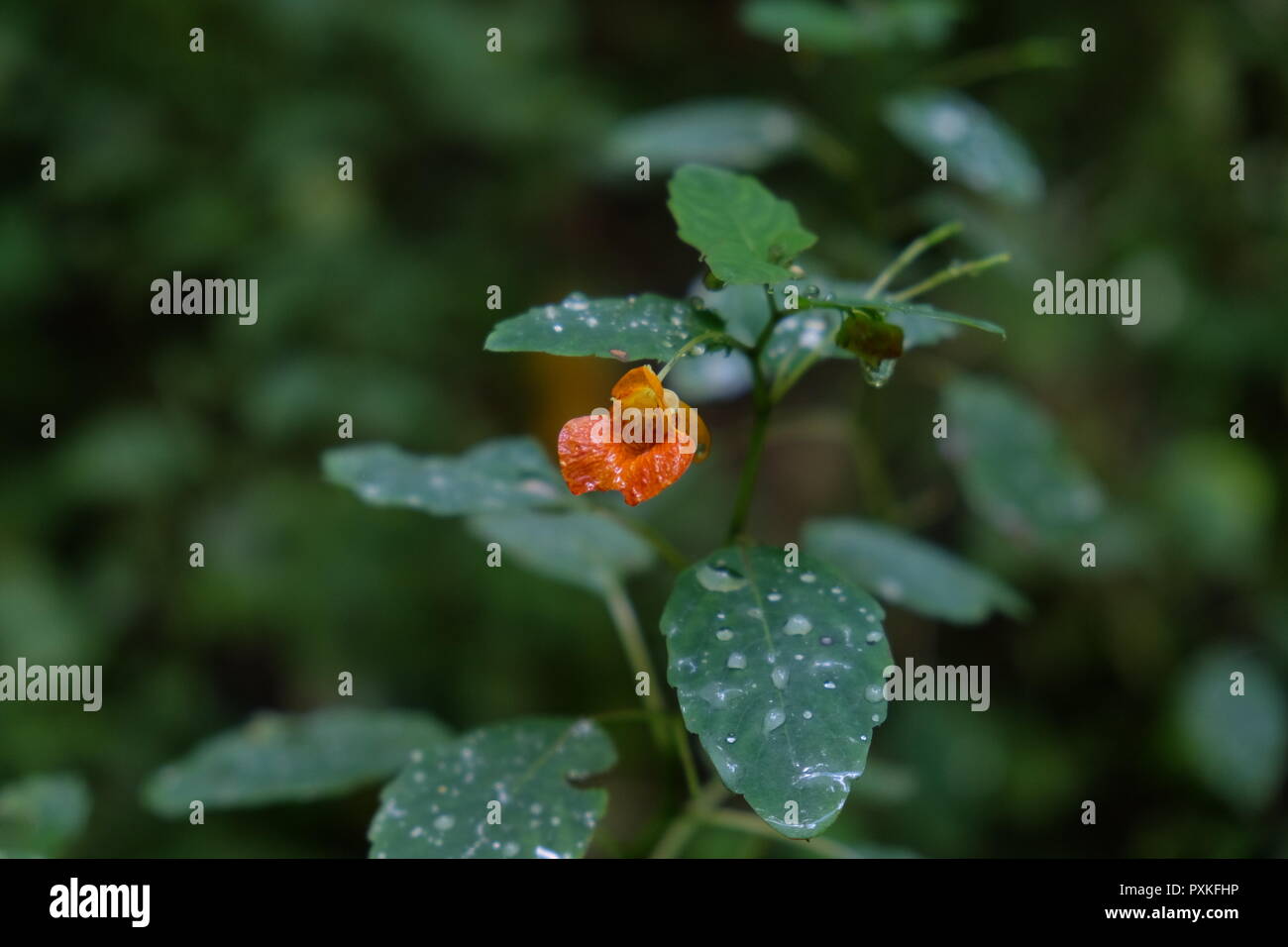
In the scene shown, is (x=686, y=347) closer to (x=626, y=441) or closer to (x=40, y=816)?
(x=626, y=441)

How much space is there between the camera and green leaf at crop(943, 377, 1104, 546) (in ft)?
4.75

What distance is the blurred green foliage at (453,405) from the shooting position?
7.86 feet

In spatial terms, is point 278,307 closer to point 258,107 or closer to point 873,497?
point 258,107

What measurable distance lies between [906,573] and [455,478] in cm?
50

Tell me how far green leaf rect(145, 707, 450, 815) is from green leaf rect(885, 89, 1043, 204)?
1.01 m

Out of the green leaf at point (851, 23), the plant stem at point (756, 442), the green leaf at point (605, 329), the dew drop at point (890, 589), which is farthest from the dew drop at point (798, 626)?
the green leaf at point (851, 23)

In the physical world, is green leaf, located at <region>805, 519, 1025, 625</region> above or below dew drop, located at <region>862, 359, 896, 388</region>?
below

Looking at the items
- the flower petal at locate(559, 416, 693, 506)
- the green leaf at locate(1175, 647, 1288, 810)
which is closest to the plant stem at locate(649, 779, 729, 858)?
the flower petal at locate(559, 416, 693, 506)

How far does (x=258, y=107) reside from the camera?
2.68 meters

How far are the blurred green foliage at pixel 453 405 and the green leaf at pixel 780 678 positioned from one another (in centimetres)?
152

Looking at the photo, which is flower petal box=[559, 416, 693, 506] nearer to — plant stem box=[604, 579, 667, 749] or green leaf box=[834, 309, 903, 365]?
green leaf box=[834, 309, 903, 365]

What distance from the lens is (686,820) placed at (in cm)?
102

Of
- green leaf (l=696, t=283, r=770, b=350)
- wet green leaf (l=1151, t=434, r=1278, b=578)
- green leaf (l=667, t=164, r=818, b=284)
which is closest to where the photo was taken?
green leaf (l=667, t=164, r=818, b=284)

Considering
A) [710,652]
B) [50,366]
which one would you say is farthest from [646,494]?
[50,366]
